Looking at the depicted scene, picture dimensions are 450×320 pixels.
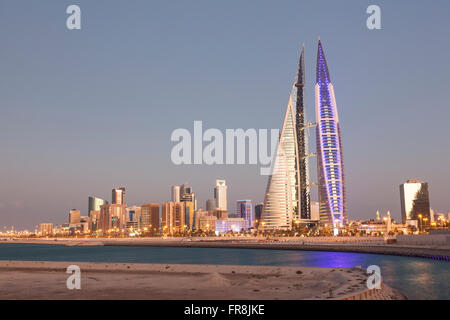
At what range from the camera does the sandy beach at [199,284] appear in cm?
3519

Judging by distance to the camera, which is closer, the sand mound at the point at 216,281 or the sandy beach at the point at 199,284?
the sandy beach at the point at 199,284

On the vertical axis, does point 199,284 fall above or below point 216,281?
below

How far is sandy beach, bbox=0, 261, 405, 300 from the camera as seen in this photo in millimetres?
35188

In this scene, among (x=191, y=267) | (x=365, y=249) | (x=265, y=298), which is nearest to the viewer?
(x=265, y=298)

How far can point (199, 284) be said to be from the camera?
139 ft

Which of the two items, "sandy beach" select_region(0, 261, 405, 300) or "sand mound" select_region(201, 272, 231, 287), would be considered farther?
"sand mound" select_region(201, 272, 231, 287)

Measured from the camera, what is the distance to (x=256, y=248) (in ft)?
587

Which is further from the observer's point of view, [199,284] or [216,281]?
[216,281]
